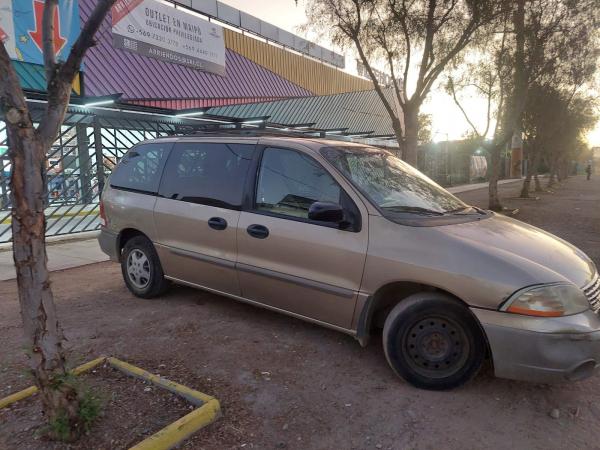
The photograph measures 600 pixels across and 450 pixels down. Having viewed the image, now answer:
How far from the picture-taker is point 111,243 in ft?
17.5

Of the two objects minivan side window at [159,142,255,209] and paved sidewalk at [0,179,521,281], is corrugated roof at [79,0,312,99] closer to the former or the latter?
paved sidewalk at [0,179,521,281]

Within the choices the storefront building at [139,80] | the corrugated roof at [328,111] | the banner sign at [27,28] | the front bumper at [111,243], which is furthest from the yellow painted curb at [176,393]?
the corrugated roof at [328,111]

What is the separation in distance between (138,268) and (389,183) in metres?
2.95

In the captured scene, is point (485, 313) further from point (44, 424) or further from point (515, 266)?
point (44, 424)

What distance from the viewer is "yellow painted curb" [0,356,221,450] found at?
2.47m

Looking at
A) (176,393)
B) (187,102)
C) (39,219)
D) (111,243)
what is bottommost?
(176,393)

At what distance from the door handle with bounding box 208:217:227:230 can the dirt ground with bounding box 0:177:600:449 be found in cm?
95

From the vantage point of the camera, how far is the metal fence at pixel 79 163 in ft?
32.8

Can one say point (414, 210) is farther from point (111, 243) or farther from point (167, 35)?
point (167, 35)

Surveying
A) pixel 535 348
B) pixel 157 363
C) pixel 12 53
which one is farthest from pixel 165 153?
pixel 12 53

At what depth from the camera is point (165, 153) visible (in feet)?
16.3

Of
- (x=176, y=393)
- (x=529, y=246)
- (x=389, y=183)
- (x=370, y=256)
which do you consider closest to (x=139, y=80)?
(x=389, y=183)

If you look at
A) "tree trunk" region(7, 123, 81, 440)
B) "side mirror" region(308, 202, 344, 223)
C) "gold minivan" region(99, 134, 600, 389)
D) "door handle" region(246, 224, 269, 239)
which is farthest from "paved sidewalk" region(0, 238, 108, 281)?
"side mirror" region(308, 202, 344, 223)

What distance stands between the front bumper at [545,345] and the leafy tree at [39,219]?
8.25 feet
